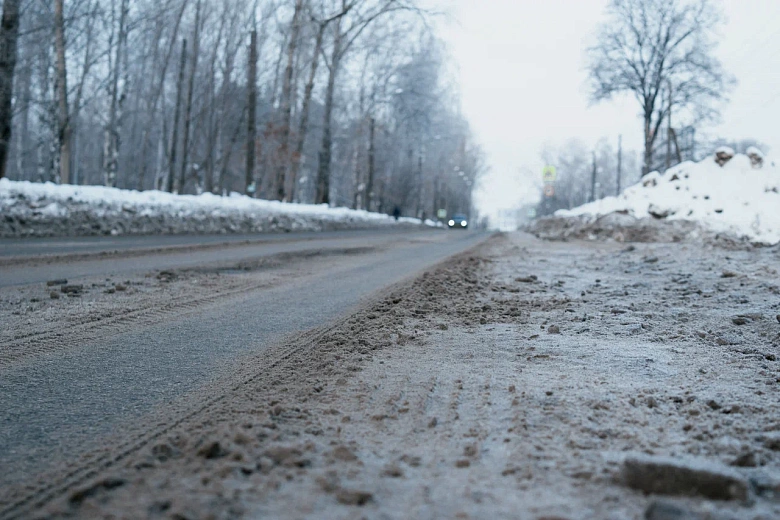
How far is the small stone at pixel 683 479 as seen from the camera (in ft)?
6.30

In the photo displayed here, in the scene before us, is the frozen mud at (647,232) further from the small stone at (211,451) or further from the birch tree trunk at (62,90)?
the birch tree trunk at (62,90)

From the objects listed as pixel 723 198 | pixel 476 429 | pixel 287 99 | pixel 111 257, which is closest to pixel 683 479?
→ pixel 476 429

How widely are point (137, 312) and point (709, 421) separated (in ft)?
13.7

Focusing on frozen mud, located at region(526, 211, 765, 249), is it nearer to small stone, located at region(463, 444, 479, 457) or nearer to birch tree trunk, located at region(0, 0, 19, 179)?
small stone, located at region(463, 444, 479, 457)

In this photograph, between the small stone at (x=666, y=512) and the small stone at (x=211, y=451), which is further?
the small stone at (x=211, y=451)

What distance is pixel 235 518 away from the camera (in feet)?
5.85

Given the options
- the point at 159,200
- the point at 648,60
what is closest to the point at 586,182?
the point at 648,60

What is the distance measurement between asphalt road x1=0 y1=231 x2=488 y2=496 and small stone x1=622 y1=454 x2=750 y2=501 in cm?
190

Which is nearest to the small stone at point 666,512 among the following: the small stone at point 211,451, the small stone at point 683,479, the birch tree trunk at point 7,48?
the small stone at point 683,479

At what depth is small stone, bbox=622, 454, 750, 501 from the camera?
1.92 meters

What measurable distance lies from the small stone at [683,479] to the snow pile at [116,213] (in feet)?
44.8

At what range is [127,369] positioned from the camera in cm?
363

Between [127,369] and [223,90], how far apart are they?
115 feet

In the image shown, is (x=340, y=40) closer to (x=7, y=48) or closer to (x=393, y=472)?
(x=7, y=48)
